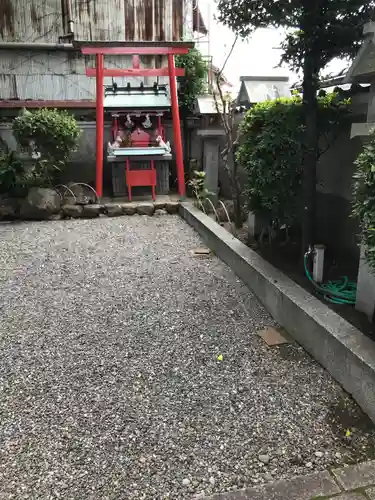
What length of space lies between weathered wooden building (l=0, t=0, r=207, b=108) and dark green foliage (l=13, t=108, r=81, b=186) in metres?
2.80

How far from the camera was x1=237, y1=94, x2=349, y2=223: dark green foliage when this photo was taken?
3.53 m

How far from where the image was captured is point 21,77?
1009 centimetres

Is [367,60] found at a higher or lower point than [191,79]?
lower

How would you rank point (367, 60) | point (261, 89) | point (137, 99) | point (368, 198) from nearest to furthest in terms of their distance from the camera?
point (368, 198) → point (367, 60) → point (261, 89) → point (137, 99)

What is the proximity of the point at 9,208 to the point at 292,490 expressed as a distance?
6784mm

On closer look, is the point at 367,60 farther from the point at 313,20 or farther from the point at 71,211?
the point at 71,211

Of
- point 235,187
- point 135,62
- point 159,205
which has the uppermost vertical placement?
point 135,62

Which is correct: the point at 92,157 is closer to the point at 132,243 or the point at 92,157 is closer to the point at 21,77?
the point at 21,77

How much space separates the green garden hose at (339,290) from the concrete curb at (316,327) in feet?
0.72

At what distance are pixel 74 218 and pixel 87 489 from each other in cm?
604

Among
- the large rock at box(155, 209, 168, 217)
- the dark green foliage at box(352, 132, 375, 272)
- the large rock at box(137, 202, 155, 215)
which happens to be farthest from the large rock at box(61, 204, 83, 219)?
the dark green foliage at box(352, 132, 375, 272)

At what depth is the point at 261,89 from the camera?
17.5ft

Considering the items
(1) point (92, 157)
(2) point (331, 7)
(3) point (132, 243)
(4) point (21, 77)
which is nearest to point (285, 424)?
(2) point (331, 7)

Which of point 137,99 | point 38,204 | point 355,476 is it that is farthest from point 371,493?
point 137,99
